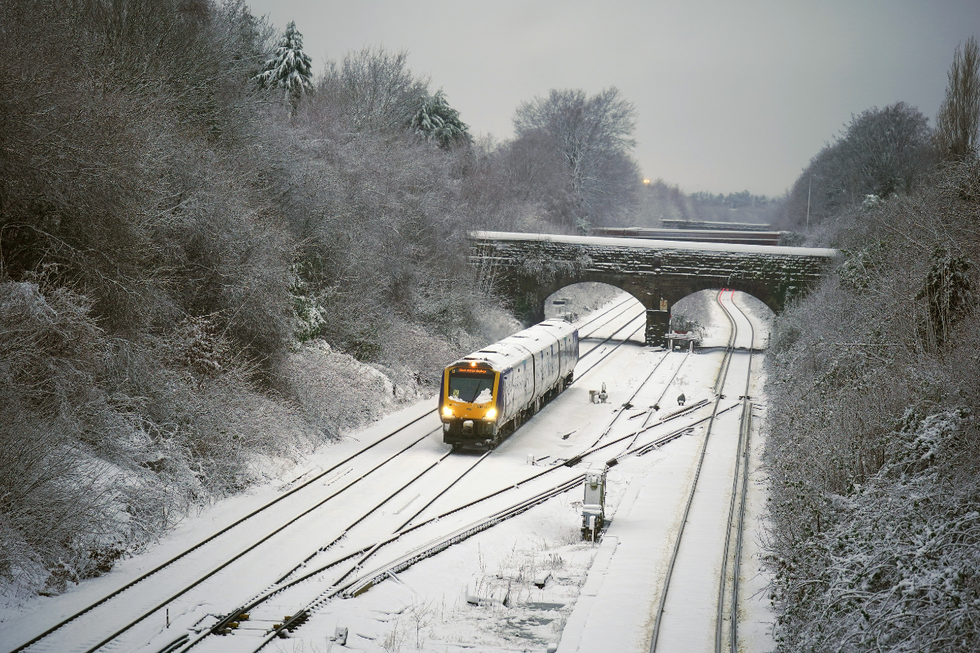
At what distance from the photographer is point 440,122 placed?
52.0 meters

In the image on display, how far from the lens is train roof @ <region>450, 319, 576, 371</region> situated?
68.0ft

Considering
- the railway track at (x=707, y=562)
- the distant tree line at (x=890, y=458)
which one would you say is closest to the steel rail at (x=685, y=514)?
the railway track at (x=707, y=562)

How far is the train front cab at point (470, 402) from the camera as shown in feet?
66.3

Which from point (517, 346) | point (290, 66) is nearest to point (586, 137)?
point (290, 66)

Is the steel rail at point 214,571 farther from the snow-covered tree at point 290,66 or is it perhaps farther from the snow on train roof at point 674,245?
the snow-covered tree at point 290,66

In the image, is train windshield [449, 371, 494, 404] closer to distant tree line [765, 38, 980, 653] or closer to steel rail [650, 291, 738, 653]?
steel rail [650, 291, 738, 653]

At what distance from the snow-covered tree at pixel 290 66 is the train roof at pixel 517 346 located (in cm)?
2035

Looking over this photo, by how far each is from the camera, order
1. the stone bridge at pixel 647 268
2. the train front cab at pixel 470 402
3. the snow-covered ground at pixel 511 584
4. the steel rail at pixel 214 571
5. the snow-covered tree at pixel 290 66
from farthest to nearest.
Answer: the snow-covered tree at pixel 290 66
the stone bridge at pixel 647 268
the train front cab at pixel 470 402
the snow-covered ground at pixel 511 584
the steel rail at pixel 214 571

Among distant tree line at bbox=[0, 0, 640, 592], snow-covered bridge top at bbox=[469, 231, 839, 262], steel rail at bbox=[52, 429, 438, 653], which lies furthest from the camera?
snow-covered bridge top at bbox=[469, 231, 839, 262]

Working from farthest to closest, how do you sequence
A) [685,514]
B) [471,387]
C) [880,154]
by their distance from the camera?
[880,154] → [471,387] → [685,514]

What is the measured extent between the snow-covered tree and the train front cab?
978 inches

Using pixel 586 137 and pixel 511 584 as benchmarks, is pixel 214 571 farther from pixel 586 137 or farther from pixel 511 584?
pixel 586 137

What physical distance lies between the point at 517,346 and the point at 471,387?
335 centimetres

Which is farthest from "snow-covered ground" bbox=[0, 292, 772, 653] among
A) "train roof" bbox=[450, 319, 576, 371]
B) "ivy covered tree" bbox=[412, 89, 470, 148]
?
"ivy covered tree" bbox=[412, 89, 470, 148]
